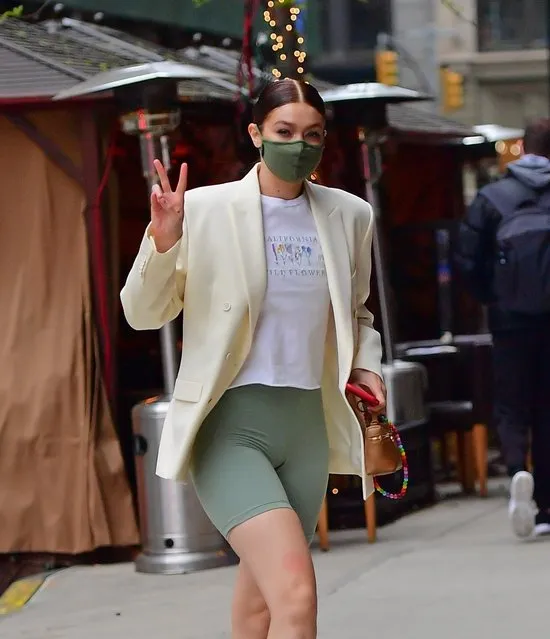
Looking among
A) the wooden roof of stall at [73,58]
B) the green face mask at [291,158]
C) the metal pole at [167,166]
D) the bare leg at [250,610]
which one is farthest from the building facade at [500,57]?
the bare leg at [250,610]

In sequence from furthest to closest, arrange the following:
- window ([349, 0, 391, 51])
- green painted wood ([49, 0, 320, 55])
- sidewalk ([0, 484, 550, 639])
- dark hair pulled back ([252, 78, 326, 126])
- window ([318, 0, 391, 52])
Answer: window ([318, 0, 391, 52]) < window ([349, 0, 391, 51]) < green painted wood ([49, 0, 320, 55]) < sidewalk ([0, 484, 550, 639]) < dark hair pulled back ([252, 78, 326, 126])

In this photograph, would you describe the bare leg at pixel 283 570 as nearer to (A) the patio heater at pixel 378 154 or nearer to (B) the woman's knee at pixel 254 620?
(B) the woman's knee at pixel 254 620

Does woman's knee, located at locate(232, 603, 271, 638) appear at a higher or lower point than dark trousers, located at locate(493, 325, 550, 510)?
higher

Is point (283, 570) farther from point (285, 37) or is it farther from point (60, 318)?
point (285, 37)

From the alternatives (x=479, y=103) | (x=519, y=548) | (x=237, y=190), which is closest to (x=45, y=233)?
(x=519, y=548)

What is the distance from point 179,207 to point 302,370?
58cm

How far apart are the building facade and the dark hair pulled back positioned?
28212 millimetres

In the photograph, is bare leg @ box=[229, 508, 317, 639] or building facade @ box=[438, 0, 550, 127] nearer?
bare leg @ box=[229, 508, 317, 639]

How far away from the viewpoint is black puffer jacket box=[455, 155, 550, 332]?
309 inches

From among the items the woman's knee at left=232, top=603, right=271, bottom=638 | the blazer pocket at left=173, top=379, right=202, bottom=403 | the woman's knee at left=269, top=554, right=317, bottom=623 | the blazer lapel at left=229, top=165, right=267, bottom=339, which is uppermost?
the blazer lapel at left=229, top=165, right=267, bottom=339

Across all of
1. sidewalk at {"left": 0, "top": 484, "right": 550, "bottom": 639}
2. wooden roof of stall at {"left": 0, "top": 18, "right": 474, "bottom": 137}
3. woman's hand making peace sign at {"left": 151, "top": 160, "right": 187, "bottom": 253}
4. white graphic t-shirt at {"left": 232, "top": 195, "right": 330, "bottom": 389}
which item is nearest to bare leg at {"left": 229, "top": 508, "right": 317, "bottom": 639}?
white graphic t-shirt at {"left": 232, "top": 195, "right": 330, "bottom": 389}

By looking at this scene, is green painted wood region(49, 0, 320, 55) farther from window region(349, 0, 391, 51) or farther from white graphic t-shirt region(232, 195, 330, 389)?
window region(349, 0, 391, 51)

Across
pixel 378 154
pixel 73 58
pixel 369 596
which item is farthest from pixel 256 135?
pixel 378 154

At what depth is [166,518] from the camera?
7918 millimetres
